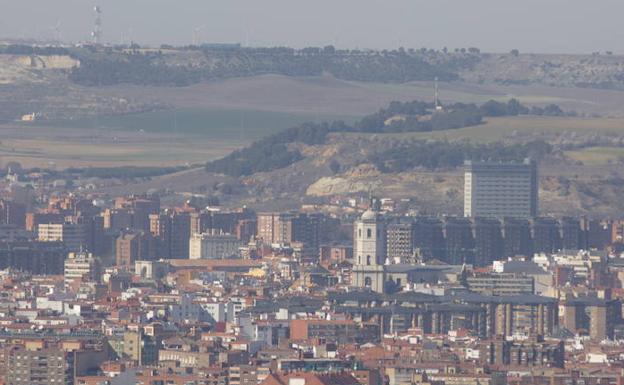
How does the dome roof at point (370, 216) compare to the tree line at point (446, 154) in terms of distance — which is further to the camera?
the tree line at point (446, 154)

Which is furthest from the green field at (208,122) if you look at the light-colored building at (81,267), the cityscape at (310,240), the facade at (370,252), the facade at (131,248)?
the light-colored building at (81,267)

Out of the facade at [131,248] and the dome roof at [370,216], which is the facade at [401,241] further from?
the facade at [131,248]

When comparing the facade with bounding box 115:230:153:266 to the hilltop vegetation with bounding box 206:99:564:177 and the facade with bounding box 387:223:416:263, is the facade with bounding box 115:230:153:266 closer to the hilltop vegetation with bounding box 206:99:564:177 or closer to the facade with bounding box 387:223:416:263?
the facade with bounding box 387:223:416:263

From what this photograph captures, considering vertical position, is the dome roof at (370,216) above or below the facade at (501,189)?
above

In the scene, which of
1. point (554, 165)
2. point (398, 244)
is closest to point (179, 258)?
point (398, 244)

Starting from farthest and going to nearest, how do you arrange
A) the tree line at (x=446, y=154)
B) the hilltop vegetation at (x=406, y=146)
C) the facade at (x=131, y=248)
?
the hilltop vegetation at (x=406, y=146) < the tree line at (x=446, y=154) < the facade at (x=131, y=248)

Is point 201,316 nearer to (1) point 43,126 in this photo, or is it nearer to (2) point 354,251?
(2) point 354,251

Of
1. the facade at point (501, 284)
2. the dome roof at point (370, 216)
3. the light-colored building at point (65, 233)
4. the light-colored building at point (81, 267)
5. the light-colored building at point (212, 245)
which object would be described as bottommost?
the light-colored building at point (212, 245)
